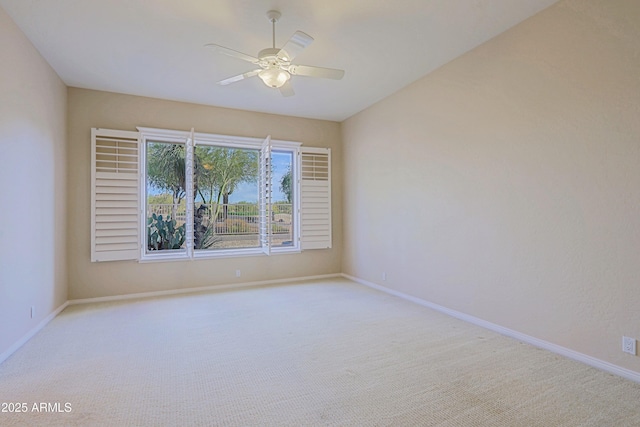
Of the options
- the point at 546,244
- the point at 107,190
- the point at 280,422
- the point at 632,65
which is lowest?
the point at 280,422

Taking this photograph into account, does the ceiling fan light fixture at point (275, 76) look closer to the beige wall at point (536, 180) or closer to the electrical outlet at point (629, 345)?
the beige wall at point (536, 180)

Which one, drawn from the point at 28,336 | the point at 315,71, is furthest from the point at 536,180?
the point at 28,336

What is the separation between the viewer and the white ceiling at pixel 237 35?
8.65ft

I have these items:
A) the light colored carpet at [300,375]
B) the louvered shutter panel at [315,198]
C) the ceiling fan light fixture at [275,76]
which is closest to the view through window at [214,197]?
the louvered shutter panel at [315,198]

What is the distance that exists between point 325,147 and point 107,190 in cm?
342

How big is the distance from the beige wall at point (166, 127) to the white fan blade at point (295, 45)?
276cm

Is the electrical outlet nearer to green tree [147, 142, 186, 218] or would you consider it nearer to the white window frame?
the white window frame

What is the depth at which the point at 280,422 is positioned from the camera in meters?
1.84

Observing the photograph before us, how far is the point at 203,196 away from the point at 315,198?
1835 millimetres

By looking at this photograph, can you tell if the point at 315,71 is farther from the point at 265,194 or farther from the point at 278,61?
the point at 265,194

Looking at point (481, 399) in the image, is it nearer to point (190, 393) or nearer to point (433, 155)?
point (190, 393)

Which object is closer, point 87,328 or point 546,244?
point 546,244

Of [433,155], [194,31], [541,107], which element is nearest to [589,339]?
[541,107]

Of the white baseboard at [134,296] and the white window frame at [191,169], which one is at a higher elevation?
the white window frame at [191,169]
